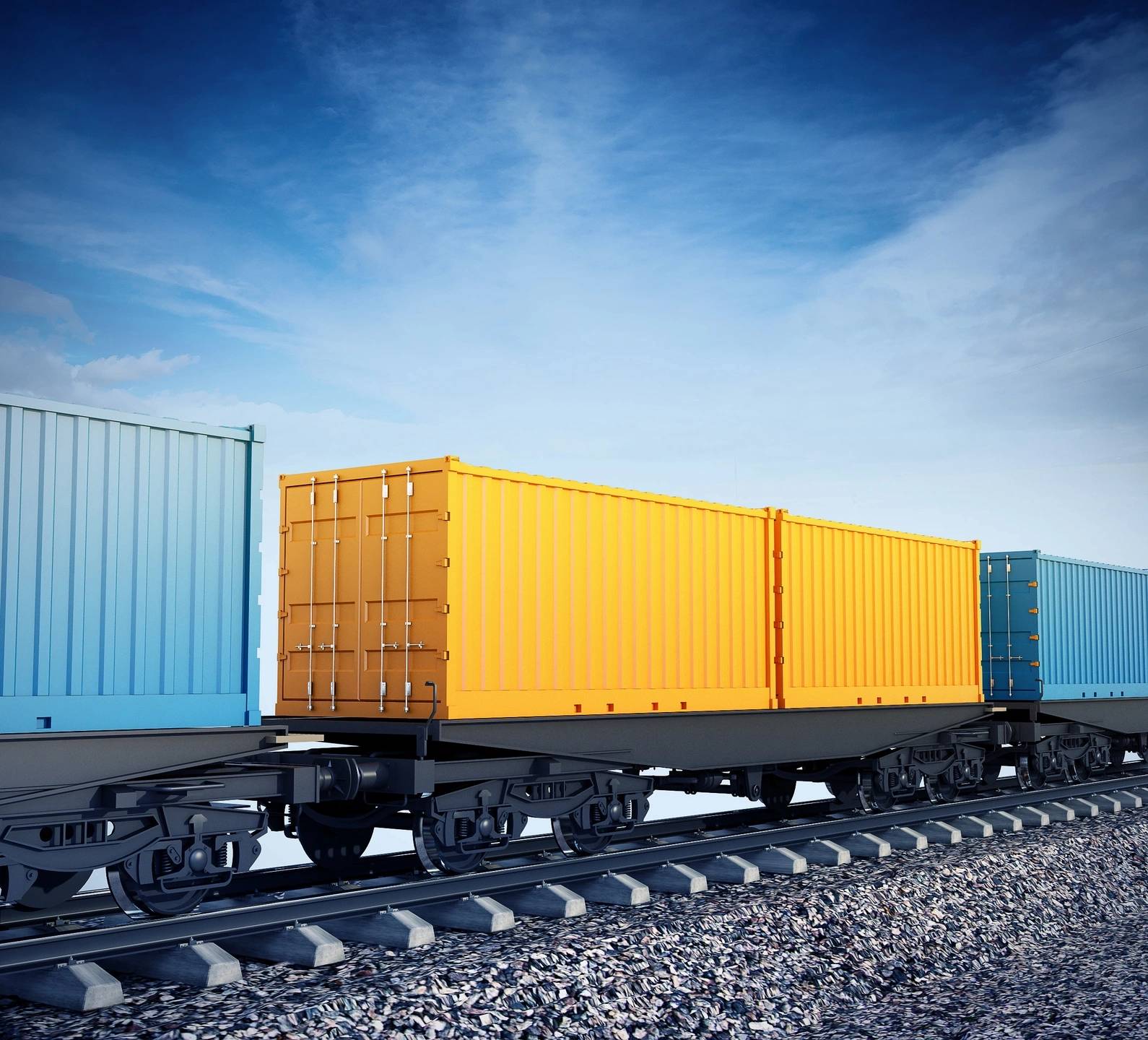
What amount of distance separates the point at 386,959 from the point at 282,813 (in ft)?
10.2

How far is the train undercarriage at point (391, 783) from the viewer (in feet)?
23.5

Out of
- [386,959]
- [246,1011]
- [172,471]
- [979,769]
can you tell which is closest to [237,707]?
[172,471]

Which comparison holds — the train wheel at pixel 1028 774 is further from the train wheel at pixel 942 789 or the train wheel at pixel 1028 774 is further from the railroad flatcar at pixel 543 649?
the railroad flatcar at pixel 543 649

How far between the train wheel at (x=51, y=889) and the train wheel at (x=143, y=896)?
7.4 inches

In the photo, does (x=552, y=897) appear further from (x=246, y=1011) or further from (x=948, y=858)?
(x=948, y=858)

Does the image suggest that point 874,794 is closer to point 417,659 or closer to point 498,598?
point 498,598

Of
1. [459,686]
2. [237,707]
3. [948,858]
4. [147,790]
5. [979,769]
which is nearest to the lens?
[147,790]

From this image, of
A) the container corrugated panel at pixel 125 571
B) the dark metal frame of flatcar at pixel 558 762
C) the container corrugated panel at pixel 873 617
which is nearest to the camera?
the container corrugated panel at pixel 125 571

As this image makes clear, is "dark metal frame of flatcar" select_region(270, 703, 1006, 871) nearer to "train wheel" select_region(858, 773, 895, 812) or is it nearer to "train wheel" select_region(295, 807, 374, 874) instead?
"train wheel" select_region(295, 807, 374, 874)

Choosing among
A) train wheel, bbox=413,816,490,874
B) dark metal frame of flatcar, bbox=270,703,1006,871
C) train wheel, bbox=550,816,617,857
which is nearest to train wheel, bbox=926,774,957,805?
dark metal frame of flatcar, bbox=270,703,1006,871

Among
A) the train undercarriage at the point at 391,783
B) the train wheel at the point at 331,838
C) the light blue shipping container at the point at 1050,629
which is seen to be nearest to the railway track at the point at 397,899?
the train wheel at the point at 331,838

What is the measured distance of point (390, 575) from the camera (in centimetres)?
977

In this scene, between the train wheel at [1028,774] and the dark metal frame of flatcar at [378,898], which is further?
the train wheel at [1028,774]

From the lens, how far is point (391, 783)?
8969 mm
